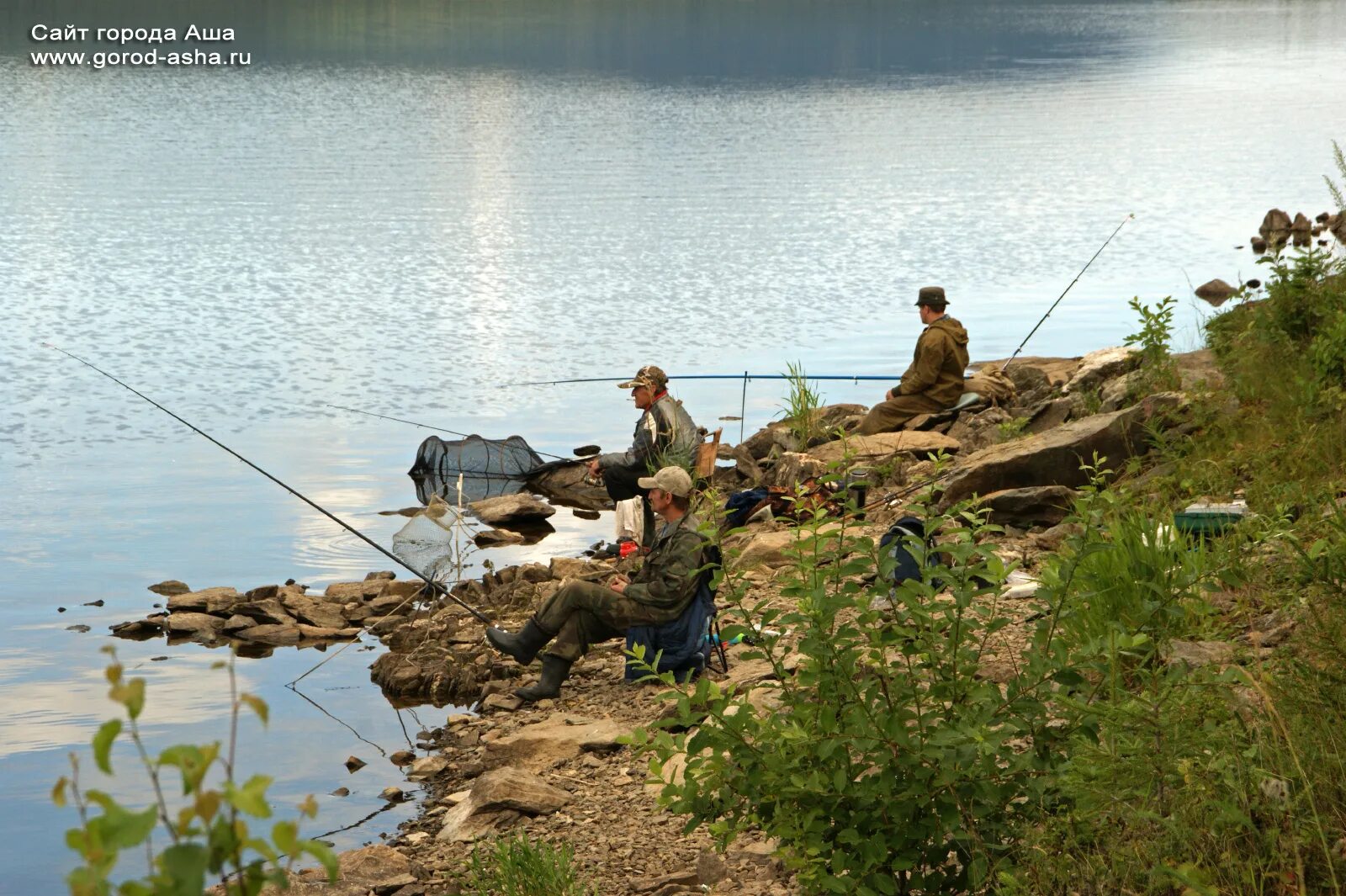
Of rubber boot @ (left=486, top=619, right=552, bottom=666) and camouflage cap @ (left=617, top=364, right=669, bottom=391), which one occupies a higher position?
camouflage cap @ (left=617, top=364, right=669, bottom=391)

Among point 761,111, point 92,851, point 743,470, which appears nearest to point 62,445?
point 743,470

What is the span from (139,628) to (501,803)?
515cm

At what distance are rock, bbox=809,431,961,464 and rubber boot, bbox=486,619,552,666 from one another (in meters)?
4.20

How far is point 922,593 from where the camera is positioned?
14.9 feet

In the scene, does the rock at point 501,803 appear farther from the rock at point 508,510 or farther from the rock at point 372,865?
the rock at point 508,510

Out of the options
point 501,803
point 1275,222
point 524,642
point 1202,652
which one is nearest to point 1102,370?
point 524,642

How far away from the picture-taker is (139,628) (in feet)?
36.3

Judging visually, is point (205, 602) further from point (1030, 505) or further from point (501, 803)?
point (1030, 505)

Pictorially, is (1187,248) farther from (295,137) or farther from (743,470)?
(295,137)

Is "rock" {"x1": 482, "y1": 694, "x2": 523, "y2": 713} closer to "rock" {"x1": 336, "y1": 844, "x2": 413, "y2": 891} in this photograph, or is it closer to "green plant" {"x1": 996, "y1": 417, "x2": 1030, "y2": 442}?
"rock" {"x1": 336, "y1": 844, "x2": 413, "y2": 891}

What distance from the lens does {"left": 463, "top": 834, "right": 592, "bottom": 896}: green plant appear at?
5613mm

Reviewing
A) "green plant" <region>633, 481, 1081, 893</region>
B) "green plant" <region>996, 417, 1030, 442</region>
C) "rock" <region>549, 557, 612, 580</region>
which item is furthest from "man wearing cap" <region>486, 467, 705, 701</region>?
"green plant" <region>996, 417, 1030, 442</region>

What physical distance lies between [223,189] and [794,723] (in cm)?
3132

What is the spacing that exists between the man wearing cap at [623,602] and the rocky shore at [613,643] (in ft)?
0.95
